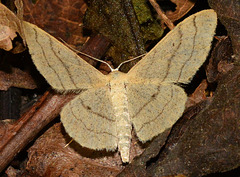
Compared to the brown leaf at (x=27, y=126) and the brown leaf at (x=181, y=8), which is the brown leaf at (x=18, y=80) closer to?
the brown leaf at (x=27, y=126)

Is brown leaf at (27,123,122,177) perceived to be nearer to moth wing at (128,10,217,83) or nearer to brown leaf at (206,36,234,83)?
moth wing at (128,10,217,83)

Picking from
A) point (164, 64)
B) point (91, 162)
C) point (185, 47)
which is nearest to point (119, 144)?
point (91, 162)

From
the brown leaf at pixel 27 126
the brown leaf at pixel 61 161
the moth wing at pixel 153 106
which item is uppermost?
the moth wing at pixel 153 106

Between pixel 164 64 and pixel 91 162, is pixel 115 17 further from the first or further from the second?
pixel 91 162

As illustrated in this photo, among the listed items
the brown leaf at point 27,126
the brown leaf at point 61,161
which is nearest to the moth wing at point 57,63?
the brown leaf at point 27,126

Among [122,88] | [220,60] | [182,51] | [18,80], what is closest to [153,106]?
[122,88]

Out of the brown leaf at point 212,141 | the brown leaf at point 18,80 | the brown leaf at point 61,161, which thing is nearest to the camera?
the brown leaf at point 212,141

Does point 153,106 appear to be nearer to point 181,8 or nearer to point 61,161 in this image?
point 61,161
